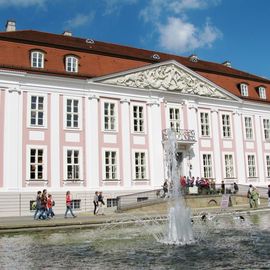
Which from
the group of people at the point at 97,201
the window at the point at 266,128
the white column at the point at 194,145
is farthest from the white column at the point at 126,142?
the window at the point at 266,128

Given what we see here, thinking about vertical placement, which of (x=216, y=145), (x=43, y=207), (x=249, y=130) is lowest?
(x=43, y=207)

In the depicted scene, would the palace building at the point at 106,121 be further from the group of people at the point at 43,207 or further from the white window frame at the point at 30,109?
the group of people at the point at 43,207

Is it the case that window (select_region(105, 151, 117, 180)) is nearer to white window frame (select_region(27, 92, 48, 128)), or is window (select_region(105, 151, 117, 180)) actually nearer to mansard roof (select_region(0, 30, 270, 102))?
white window frame (select_region(27, 92, 48, 128))

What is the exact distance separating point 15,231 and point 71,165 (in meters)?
13.8

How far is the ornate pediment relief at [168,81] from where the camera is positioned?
3609 centimetres

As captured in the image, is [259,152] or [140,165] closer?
[140,165]

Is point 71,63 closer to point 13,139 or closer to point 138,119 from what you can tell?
point 138,119

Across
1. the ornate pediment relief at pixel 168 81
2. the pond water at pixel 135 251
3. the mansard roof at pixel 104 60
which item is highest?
the mansard roof at pixel 104 60

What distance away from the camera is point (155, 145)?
1425 inches

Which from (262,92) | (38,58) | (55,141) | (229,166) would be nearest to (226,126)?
(229,166)

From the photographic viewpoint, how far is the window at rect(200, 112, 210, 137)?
40000mm

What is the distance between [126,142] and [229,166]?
1156cm

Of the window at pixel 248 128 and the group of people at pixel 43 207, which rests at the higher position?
the window at pixel 248 128

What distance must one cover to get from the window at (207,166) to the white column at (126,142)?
26.6 ft
